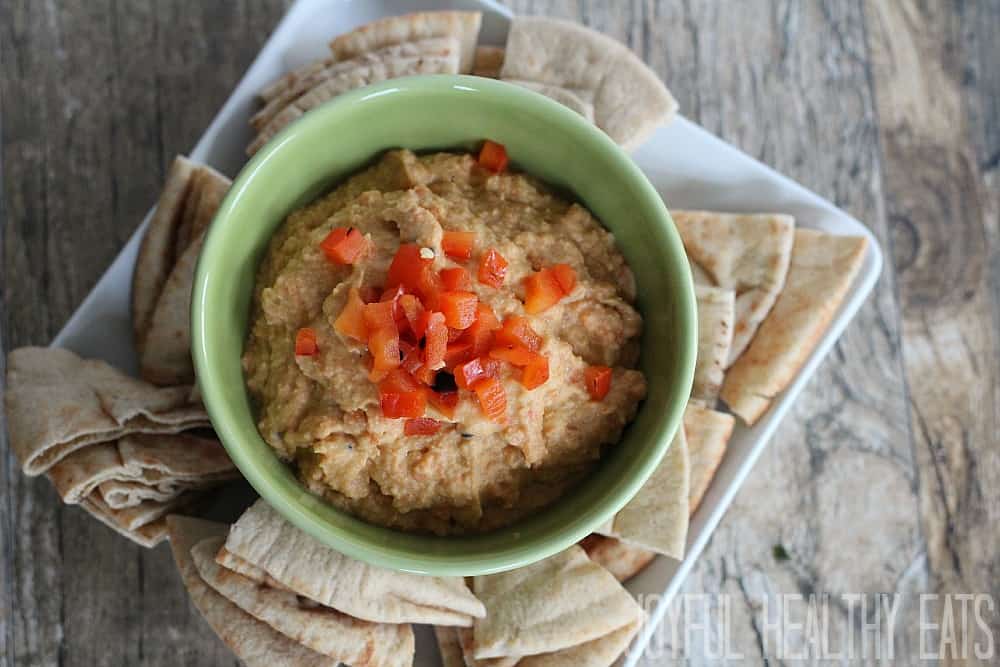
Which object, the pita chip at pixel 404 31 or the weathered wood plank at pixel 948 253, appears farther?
the weathered wood plank at pixel 948 253

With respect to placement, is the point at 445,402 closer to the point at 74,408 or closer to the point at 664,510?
the point at 664,510

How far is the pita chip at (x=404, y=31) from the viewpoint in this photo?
9.05ft

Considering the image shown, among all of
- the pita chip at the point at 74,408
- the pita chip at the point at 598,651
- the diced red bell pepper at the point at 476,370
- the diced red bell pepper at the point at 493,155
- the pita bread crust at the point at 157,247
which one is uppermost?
the diced red bell pepper at the point at 493,155

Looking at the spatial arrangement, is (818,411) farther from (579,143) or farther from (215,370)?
(215,370)

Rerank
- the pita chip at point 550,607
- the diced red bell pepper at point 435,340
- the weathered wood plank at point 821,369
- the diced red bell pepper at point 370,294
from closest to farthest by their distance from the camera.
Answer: the diced red bell pepper at point 435,340
the diced red bell pepper at point 370,294
the pita chip at point 550,607
the weathered wood plank at point 821,369

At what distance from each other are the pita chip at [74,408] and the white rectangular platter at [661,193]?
0.15 meters

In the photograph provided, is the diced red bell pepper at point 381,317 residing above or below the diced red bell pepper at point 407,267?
below

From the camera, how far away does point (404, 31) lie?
2.77 meters

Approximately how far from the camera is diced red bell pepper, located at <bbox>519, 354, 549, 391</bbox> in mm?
2193

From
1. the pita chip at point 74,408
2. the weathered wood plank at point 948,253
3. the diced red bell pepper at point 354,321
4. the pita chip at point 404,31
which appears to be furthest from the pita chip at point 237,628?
the weathered wood plank at point 948,253

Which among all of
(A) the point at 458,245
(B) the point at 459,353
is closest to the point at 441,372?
(B) the point at 459,353

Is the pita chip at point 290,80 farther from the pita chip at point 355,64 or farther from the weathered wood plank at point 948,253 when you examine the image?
the weathered wood plank at point 948,253

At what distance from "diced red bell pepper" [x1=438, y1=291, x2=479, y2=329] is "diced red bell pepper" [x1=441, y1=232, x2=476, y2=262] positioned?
12 centimetres

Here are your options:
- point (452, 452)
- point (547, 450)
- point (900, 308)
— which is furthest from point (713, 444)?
point (900, 308)
